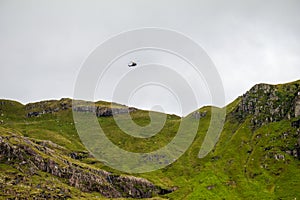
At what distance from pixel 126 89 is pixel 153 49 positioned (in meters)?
12.1

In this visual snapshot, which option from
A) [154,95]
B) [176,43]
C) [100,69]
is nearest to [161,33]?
[176,43]

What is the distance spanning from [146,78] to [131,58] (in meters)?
6.91

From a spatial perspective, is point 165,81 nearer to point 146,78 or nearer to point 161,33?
point 146,78

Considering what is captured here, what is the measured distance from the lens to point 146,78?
65.1 meters

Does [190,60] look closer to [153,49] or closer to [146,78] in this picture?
[153,49]

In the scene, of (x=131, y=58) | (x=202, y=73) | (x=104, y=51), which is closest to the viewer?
(x=202, y=73)

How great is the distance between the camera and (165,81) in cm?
6225

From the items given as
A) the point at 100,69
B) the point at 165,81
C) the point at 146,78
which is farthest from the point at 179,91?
the point at 100,69

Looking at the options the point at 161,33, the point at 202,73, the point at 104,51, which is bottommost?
the point at 202,73

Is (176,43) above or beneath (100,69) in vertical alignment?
above

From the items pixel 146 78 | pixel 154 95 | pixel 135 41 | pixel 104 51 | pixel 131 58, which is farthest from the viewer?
pixel 154 95

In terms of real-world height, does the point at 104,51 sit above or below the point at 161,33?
below

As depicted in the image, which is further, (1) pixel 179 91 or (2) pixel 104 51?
(1) pixel 179 91

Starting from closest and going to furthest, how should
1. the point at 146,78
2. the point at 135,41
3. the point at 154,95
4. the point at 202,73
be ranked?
the point at 202,73
the point at 135,41
the point at 146,78
the point at 154,95
